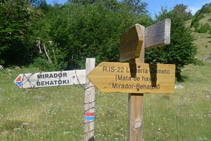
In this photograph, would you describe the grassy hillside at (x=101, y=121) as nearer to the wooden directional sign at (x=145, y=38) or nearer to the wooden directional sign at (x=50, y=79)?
the wooden directional sign at (x=50, y=79)

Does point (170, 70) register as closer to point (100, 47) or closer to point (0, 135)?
point (0, 135)

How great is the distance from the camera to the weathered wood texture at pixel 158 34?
1.95 metres

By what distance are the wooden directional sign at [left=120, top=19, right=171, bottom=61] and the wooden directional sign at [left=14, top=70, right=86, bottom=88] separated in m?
0.77

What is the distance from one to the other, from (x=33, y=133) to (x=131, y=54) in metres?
3.45

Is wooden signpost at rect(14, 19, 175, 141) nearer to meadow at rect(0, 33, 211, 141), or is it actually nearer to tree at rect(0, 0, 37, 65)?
→ meadow at rect(0, 33, 211, 141)

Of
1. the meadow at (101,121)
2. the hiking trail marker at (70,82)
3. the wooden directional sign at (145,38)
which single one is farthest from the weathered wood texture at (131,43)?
the meadow at (101,121)

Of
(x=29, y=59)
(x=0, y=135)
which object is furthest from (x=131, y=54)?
(x=29, y=59)

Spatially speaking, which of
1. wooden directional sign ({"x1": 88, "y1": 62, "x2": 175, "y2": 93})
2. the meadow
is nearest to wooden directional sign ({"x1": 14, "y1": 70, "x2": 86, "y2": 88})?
wooden directional sign ({"x1": 88, "y1": 62, "x2": 175, "y2": 93})

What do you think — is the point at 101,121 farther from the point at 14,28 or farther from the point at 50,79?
the point at 14,28

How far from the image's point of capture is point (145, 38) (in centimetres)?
231

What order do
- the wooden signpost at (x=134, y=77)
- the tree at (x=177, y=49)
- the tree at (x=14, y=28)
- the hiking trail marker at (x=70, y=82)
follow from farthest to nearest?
the tree at (x=177, y=49) < the tree at (x=14, y=28) < the hiking trail marker at (x=70, y=82) < the wooden signpost at (x=134, y=77)

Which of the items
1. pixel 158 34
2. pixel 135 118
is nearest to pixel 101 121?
pixel 135 118

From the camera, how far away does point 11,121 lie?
5105mm

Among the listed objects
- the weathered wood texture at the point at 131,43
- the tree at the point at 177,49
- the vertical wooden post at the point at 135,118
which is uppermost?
the tree at the point at 177,49
